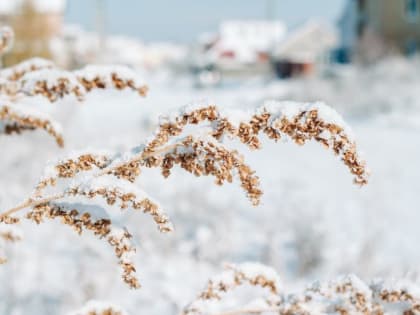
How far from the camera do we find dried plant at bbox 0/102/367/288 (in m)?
1.05

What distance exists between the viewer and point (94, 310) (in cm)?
130

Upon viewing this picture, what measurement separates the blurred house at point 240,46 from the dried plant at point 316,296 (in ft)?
128

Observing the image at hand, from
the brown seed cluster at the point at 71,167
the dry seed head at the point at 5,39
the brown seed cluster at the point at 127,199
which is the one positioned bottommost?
the brown seed cluster at the point at 127,199

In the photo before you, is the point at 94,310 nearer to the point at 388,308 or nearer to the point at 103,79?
the point at 103,79

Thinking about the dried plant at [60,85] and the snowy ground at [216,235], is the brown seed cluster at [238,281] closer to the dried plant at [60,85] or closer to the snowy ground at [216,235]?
the dried plant at [60,85]

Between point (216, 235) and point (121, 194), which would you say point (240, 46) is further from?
point (121, 194)

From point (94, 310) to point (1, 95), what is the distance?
48cm

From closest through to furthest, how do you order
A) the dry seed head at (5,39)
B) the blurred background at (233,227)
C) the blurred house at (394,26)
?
the dry seed head at (5,39), the blurred background at (233,227), the blurred house at (394,26)

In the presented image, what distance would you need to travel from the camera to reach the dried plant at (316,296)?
1268 millimetres

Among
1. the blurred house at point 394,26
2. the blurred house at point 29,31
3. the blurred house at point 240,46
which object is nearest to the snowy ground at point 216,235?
the blurred house at point 29,31

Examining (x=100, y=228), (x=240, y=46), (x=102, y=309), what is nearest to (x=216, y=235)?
(x=102, y=309)

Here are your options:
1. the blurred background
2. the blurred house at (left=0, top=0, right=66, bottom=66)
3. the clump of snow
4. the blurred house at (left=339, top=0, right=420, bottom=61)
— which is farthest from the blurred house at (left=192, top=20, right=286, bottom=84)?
the clump of snow

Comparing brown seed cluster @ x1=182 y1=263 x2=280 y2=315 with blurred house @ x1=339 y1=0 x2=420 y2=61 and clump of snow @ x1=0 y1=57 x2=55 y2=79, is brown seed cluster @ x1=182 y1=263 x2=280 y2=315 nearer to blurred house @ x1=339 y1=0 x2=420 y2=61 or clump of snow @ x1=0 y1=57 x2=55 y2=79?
clump of snow @ x1=0 y1=57 x2=55 y2=79

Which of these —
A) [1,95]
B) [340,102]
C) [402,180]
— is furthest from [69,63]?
[1,95]
